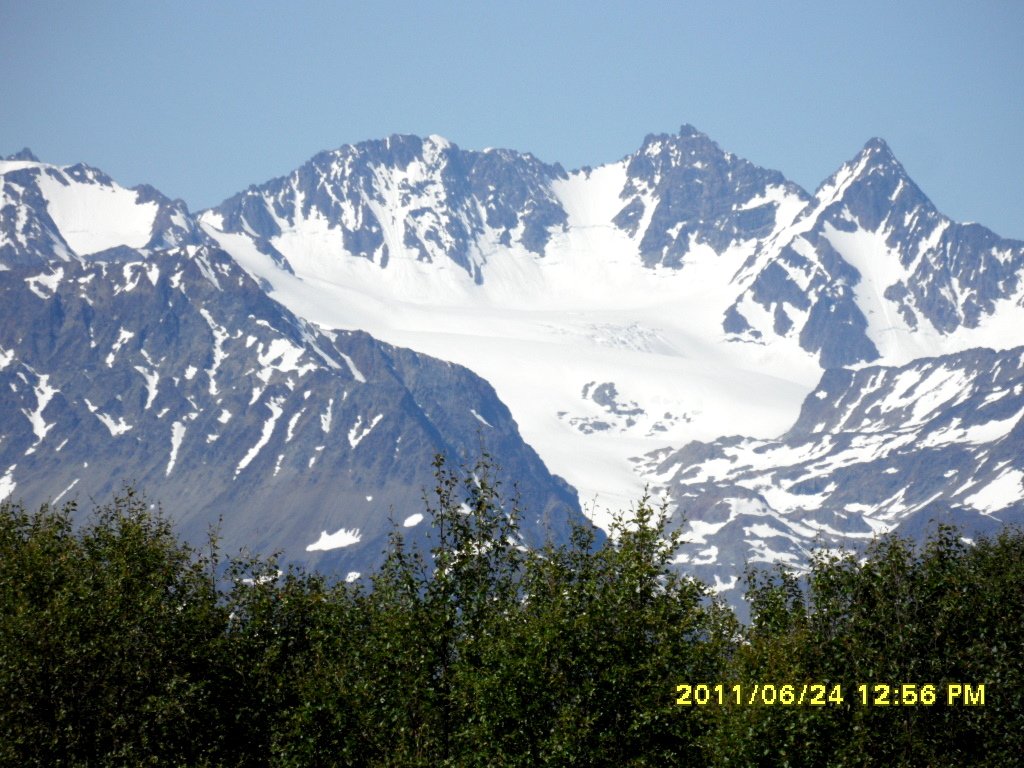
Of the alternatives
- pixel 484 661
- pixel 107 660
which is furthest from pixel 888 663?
pixel 107 660

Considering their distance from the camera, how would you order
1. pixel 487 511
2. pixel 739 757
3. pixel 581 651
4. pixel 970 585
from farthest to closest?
pixel 970 585
pixel 487 511
pixel 581 651
pixel 739 757

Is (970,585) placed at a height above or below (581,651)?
above

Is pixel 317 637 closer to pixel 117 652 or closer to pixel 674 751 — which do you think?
pixel 117 652

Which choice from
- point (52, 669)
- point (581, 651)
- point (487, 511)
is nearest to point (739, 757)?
point (581, 651)

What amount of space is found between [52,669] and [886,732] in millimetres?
35252

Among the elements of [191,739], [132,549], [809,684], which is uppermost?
[132,549]

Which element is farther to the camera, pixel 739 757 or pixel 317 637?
pixel 317 637

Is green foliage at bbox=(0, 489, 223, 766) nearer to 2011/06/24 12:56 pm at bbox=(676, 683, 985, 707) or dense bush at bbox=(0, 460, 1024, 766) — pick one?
dense bush at bbox=(0, 460, 1024, 766)

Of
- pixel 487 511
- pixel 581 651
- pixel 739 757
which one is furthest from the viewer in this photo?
pixel 487 511

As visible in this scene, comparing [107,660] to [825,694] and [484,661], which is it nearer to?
[484,661]

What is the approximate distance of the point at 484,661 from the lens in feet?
221

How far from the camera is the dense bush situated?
65.1m

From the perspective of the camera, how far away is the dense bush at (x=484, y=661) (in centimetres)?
6506

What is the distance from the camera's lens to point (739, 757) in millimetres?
62750
